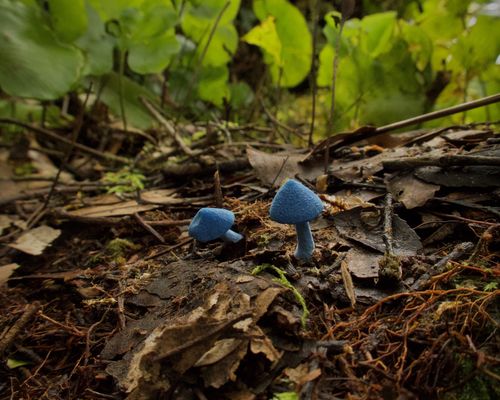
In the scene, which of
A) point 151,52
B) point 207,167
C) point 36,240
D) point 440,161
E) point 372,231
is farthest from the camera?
point 151,52

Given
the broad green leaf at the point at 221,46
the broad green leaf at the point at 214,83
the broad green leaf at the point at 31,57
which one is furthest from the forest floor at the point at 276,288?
the broad green leaf at the point at 221,46

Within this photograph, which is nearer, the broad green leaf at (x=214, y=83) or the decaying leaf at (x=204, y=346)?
the decaying leaf at (x=204, y=346)

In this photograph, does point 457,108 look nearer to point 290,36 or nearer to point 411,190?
point 411,190

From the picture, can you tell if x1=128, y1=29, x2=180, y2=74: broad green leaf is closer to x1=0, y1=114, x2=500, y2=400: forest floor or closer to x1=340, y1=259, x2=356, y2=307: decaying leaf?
x1=0, y1=114, x2=500, y2=400: forest floor

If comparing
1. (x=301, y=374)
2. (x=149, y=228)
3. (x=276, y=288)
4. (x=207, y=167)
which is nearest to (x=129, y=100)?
(x=207, y=167)

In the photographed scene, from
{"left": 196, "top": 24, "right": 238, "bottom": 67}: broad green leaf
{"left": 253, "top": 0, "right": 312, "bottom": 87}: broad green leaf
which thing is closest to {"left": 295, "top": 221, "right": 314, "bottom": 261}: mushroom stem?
{"left": 253, "top": 0, "right": 312, "bottom": 87}: broad green leaf

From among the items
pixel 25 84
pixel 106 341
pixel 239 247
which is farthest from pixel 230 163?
pixel 25 84

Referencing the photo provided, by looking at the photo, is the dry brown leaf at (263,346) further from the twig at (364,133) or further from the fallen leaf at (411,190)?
the twig at (364,133)
